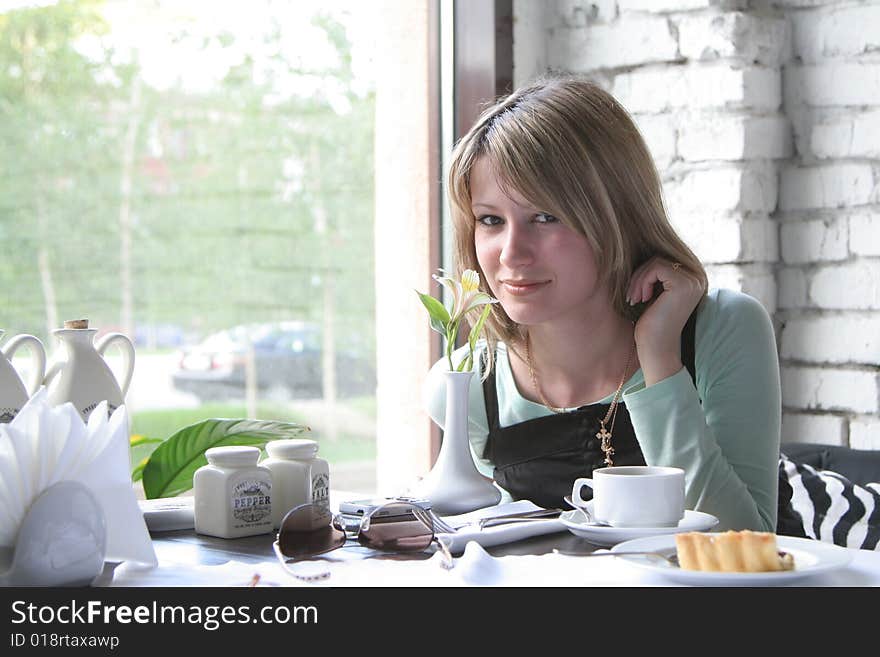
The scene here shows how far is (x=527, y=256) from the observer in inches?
55.5

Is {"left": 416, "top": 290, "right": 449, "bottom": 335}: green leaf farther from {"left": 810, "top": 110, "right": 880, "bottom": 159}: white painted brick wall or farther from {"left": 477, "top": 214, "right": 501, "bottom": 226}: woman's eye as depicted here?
{"left": 810, "top": 110, "right": 880, "bottom": 159}: white painted brick wall

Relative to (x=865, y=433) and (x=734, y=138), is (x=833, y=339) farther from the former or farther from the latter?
(x=734, y=138)

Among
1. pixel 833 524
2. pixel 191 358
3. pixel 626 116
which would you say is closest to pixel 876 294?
pixel 833 524

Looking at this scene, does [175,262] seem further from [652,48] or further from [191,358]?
[652,48]

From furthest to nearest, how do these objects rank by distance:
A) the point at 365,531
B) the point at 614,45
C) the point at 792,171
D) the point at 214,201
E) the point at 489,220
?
the point at 214,201 → the point at 614,45 → the point at 792,171 → the point at 489,220 → the point at 365,531

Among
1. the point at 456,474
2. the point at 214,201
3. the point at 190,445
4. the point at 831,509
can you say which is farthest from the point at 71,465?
the point at 214,201

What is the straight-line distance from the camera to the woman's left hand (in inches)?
54.1

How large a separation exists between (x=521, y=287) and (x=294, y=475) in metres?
0.44

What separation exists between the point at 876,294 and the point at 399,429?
1.09 meters

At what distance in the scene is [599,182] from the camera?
4.74 feet

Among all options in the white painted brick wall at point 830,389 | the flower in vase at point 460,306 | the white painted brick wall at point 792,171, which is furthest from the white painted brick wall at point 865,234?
the flower in vase at point 460,306

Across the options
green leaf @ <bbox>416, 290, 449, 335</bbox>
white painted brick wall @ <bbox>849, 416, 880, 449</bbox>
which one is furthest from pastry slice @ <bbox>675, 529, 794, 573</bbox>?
white painted brick wall @ <bbox>849, 416, 880, 449</bbox>

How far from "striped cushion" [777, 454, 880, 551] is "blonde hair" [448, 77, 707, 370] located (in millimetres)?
395

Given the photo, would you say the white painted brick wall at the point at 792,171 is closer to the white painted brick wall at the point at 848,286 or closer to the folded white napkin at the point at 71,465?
the white painted brick wall at the point at 848,286
